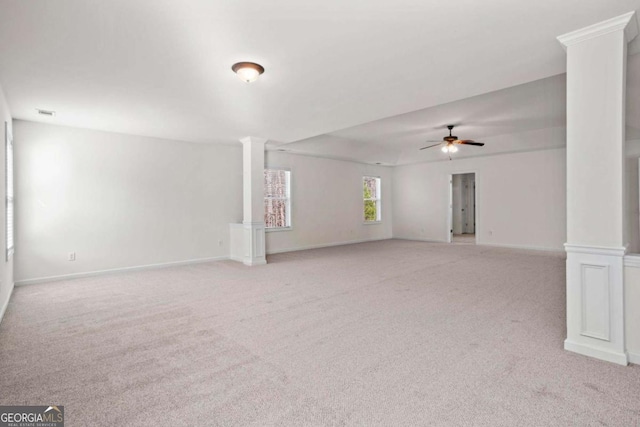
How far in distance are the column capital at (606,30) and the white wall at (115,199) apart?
5.87m

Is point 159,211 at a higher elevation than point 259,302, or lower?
higher

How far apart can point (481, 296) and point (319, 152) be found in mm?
5178

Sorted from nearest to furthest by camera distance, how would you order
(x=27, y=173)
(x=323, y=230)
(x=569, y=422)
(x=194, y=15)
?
(x=569, y=422)
(x=194, y=15)
(x=27, y=173)
(x=323, y=230)

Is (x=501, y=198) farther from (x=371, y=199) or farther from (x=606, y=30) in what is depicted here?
(x=606, y=30)

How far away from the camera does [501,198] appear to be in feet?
26.9

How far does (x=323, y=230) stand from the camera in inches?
343

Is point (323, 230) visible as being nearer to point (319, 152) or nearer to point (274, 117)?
point (319, 152)

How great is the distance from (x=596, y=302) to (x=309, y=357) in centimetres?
213

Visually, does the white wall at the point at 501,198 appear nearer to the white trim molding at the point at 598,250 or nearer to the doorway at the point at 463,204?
the doorway at the point at 463,204

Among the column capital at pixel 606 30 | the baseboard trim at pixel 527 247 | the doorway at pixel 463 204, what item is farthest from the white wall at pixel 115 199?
the doorway at pixel 463 204

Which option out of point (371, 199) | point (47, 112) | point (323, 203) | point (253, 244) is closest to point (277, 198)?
point (323, 203)

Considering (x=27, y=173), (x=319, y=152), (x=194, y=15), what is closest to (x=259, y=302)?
(x=194, y=15)

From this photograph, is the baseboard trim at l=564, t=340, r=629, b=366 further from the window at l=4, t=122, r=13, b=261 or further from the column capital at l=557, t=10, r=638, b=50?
the window at l=4, t=122, r=13, b=261

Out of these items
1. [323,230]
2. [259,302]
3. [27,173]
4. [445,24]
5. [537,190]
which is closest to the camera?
[445,24]
